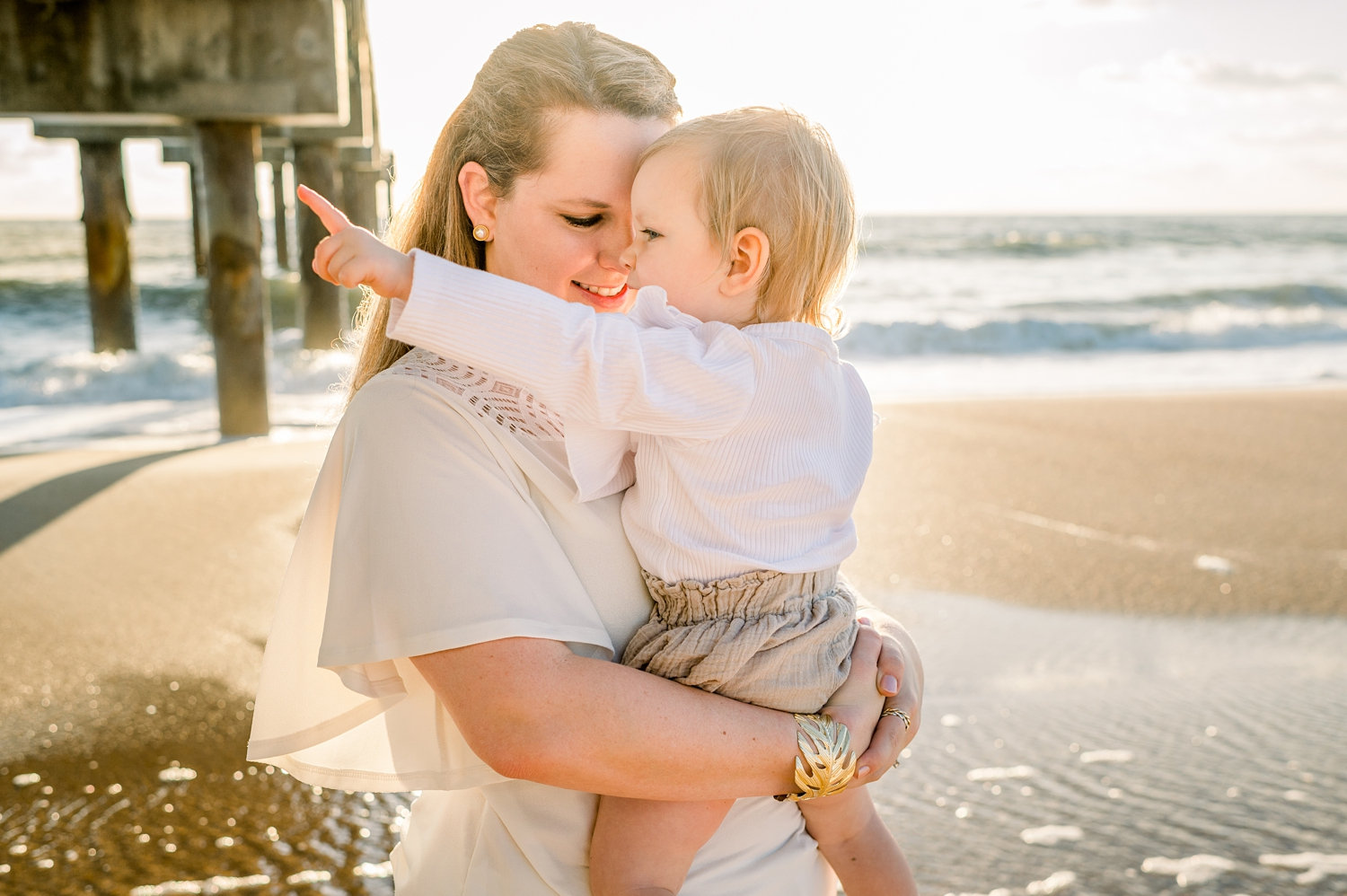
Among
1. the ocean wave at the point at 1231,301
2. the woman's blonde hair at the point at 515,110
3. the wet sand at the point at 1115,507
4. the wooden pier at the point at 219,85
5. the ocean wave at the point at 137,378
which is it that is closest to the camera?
the woman's blonde hair at the point at 515,110

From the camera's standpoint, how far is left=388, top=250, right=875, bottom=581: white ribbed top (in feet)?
4.37

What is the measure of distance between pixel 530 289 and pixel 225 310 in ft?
20.3

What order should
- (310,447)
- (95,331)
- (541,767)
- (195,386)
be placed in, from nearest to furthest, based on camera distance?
(541,767), (310,447), (195,386), (95,331)

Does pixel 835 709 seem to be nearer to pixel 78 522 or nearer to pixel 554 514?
pixel 554 514

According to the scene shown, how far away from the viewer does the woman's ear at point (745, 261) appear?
5.38ft

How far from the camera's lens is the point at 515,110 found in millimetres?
1793

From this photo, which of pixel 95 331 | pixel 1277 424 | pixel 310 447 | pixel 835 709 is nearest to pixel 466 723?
pixel 835 709

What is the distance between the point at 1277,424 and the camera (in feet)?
25.6

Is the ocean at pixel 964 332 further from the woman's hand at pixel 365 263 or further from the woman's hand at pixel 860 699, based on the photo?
the woman's hand at pixel 860 699

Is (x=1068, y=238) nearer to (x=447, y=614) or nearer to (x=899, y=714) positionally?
(x=899, y=714)

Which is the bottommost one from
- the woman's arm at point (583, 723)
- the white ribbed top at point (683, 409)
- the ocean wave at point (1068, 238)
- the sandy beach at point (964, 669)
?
the ocean wave at point (1068, 238)

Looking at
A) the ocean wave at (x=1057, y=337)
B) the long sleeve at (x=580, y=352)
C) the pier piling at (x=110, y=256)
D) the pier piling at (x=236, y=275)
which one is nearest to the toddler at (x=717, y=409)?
the long sleeve at (x=580, y=352)

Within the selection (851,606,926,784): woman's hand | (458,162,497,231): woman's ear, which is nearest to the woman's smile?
(458,162,497,231): woman's ear

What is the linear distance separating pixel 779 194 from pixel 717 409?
0.40 metres
